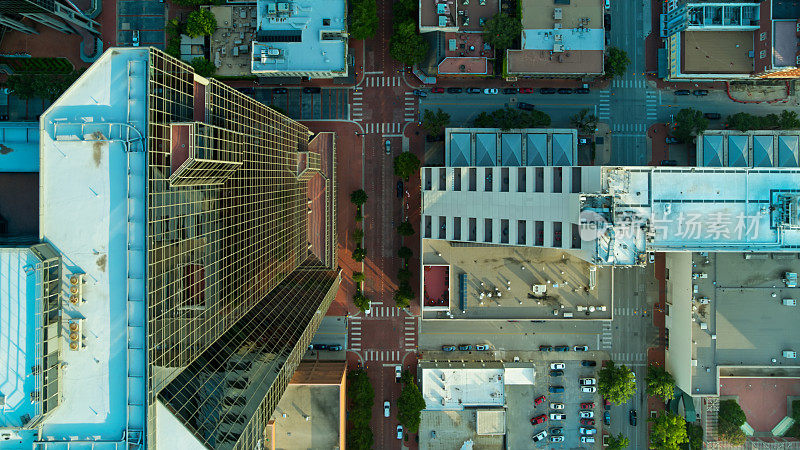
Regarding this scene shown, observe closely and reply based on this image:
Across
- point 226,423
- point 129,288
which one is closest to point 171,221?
point 129,288

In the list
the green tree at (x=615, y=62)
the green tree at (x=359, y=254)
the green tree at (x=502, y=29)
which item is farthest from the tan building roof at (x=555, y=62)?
the green tree at (x=359, y=254)

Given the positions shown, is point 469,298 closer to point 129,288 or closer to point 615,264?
point 615,264

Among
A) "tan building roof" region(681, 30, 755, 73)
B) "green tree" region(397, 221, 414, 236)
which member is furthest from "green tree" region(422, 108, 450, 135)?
"tan building roof" region(681, 30, 755, 73)

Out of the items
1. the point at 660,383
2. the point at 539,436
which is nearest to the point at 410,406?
the point at 539,436

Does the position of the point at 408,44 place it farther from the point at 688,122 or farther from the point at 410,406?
the point at 410,406

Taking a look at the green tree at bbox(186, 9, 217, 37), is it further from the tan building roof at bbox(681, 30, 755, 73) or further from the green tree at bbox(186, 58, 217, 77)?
the tan building roof at bbox(681, 30, 755, 73)
